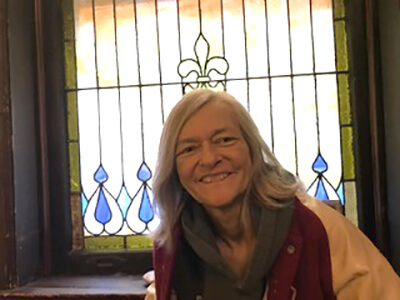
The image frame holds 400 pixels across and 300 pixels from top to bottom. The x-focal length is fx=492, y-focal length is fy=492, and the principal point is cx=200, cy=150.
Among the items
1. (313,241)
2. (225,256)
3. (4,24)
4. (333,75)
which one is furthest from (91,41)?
(313,241)

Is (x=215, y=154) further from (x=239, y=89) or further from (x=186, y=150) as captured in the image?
(x=239, y=89)

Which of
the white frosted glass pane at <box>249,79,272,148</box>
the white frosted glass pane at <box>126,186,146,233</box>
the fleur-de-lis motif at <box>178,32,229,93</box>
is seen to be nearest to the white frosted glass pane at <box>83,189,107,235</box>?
the white frosted glass pane at <box>126,186,146,233</box>

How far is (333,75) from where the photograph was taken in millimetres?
1636

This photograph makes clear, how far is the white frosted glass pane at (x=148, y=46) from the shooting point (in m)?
1.70

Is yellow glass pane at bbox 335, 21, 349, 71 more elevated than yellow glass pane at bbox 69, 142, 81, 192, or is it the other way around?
yellow glass pane at bbox 335, 21, 349, 71

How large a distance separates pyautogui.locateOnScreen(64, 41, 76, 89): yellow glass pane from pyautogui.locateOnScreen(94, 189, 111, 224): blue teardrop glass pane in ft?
1.30

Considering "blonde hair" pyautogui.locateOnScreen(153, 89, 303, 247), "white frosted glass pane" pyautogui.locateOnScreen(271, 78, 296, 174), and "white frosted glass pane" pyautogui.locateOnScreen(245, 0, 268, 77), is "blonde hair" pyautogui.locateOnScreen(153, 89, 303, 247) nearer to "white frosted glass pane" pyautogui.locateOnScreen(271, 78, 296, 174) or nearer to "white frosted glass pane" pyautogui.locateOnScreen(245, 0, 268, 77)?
"white frosted glass pane" pyautogui.locateOnScreen(271, 78, 296, 174)

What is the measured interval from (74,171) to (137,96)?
0.34 meters

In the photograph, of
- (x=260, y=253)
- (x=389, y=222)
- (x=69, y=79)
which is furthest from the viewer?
(x=69, y=79)

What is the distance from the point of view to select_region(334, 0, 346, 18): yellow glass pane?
1.63 meters

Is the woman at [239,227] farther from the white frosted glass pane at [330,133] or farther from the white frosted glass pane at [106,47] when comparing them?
the white frosted glass pane at [106,47]

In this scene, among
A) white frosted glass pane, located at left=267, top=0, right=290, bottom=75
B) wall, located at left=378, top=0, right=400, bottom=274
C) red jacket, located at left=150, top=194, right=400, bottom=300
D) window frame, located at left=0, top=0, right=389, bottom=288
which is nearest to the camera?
red jacket, located at left=150, top=194, right=400, bottom=300

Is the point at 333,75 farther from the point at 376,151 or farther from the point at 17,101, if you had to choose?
the point at 17,101

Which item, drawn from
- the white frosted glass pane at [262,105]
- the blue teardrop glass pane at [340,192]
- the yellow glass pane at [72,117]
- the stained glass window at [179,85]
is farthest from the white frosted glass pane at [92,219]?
the blue teardrop glass pane at [340,192]
